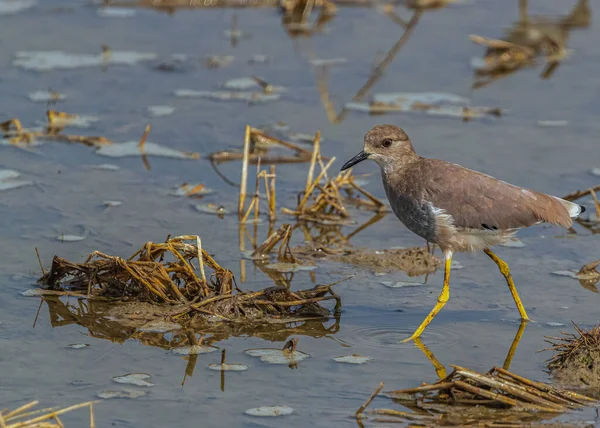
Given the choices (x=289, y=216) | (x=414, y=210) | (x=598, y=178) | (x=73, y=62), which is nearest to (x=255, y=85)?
(x=73, y=62)

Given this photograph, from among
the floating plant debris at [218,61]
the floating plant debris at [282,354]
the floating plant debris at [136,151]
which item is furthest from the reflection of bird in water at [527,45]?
the floating plant debris at [282,354]

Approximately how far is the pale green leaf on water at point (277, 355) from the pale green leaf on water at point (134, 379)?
28.4 inches

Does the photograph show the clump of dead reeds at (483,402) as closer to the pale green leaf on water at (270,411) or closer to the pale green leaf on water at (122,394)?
the pale green leaf on water at (270,411)

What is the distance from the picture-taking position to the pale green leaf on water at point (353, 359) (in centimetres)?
654

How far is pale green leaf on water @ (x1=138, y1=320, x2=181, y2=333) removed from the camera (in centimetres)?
681

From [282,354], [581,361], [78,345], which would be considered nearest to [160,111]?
[78,345]

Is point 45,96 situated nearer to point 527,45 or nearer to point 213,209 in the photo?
point 213,209

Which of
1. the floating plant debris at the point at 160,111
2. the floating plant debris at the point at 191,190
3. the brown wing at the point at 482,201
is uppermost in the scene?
the brown wing at the point at 482,201

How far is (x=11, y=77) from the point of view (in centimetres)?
1188

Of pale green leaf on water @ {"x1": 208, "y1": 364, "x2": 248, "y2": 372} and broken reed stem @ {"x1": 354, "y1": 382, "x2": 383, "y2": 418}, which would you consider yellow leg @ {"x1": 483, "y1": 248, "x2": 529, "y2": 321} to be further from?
pale green leaf on water @ {"x1": 208, "y1": 364, "x2": 248, "y2": 372}

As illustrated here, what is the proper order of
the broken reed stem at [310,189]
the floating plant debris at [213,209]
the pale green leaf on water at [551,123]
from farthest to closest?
the pale green leaf on water at [551,123] < the floating plant debris at [213,209] < the broken reed stem at [310,189]

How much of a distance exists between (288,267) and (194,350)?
1645 mm

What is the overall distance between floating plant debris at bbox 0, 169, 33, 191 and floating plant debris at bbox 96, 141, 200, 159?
0.94m

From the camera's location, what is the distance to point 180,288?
7.20m
